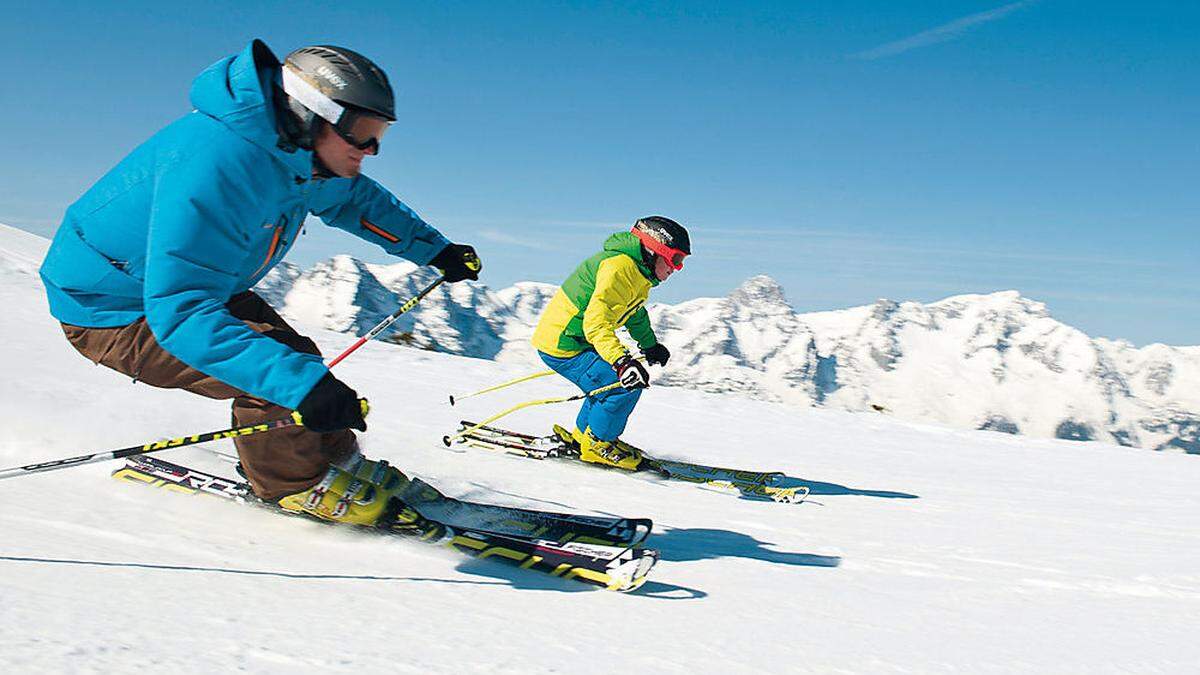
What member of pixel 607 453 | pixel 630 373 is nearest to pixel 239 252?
pixel 630 373

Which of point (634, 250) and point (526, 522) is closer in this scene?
point (526, 522)

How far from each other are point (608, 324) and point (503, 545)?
3003mm

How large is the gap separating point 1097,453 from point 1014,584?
7.10m

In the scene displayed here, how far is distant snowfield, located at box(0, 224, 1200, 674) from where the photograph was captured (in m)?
2.18

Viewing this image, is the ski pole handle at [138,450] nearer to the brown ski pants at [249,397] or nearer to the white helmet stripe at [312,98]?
the brown ski pants at [249,397]

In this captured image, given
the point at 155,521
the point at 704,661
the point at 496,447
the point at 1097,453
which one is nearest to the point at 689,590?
the point at 704,661

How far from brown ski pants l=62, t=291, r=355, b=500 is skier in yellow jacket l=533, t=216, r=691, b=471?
2.96 meters

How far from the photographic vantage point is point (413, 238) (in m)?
4.45

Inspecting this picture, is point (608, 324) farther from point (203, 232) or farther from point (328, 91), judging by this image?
point (203, 232)

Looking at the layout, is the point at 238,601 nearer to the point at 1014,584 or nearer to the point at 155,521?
the point at 155,521

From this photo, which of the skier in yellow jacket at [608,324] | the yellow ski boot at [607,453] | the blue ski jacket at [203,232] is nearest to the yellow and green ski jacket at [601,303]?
the skier in yellow jacket at [608,324]

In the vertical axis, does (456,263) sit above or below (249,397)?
above

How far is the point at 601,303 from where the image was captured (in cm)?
628

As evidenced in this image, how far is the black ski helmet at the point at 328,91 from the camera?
2824 mm
